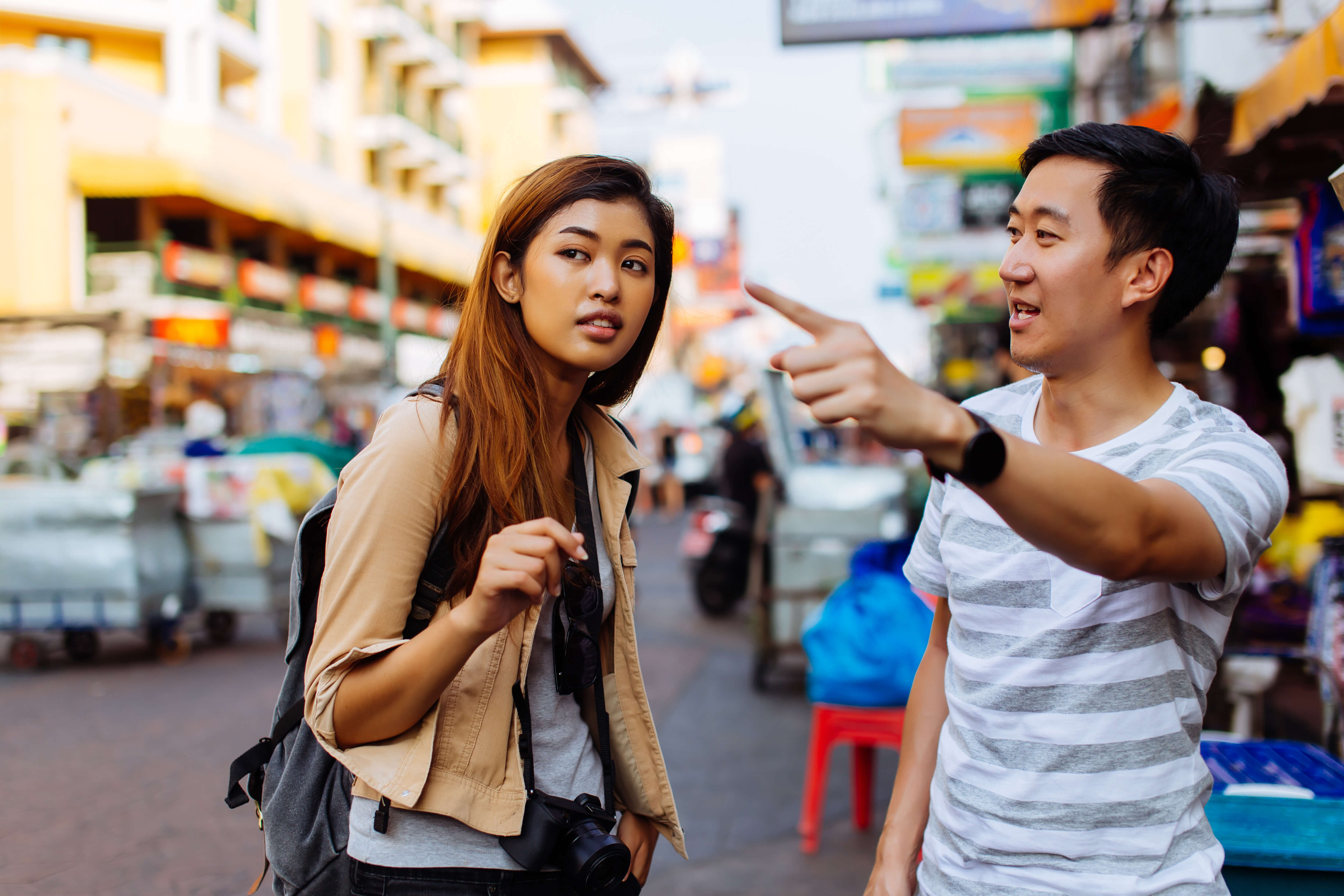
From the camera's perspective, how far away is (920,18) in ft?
19.5

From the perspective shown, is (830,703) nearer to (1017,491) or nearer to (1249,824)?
(1249,824)

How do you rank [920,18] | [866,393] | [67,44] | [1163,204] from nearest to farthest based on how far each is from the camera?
[866,393]
[1163,204]
[920,18]
[67,44]

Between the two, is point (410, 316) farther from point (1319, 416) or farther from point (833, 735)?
point (1319, 416)

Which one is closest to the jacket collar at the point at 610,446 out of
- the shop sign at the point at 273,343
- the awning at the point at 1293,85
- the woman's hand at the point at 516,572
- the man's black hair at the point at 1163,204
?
the woman's hand at the point at 516,572

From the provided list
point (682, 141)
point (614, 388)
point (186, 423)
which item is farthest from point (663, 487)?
point (682, 141)

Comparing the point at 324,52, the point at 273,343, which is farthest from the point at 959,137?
the point at 324,52

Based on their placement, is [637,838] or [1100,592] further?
[637,838]

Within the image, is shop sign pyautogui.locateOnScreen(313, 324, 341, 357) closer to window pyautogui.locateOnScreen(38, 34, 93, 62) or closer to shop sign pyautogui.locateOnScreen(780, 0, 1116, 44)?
window pyautogui.locateOnScreen(38, 34, 93, 62)

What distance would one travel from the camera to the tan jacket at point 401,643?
160cm

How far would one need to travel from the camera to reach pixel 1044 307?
1.57 m

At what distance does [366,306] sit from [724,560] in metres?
21.5

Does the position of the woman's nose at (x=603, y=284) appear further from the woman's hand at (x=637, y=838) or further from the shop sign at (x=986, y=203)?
the shop sign at (x=986, y=203)

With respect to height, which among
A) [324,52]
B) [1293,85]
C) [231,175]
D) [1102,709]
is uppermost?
[324,52]

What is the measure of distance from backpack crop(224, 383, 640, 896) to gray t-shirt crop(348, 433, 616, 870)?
0.06m
